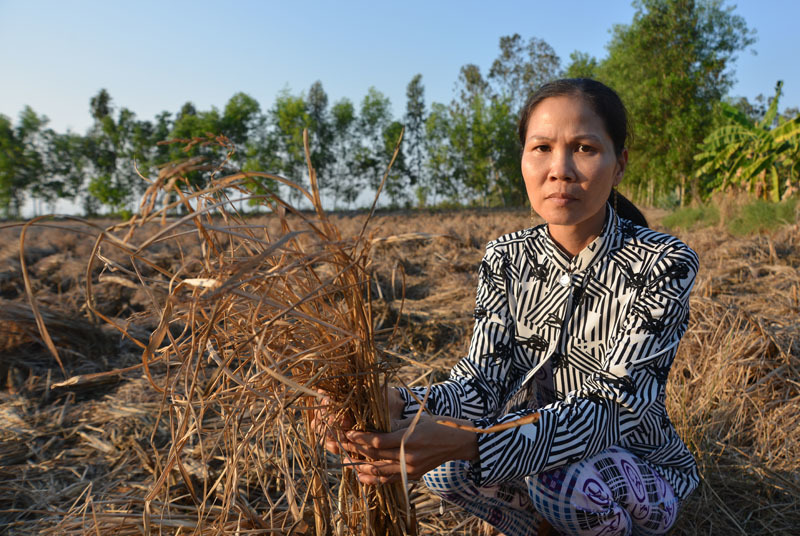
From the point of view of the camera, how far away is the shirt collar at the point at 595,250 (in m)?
1.37

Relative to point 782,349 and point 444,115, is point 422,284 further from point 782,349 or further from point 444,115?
point 444,115

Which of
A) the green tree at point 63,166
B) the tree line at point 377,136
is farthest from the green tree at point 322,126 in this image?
the green tree at point 63,166

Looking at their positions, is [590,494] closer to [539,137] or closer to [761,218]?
[539,137]

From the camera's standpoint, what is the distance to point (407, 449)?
98cm

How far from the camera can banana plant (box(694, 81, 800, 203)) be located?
1061 centimetres

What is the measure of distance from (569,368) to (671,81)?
22797mm

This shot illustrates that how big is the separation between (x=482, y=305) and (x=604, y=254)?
381 millimetres

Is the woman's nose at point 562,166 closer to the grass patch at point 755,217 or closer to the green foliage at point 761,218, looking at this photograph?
the grass patch at point 755,217

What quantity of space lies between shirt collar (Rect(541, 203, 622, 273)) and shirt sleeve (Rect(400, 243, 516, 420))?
179 mm

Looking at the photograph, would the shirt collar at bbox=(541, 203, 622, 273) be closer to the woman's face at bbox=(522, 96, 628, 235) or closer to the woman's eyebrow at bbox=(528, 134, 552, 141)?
the woman's face at bbox=(522, 96, 628, 235)

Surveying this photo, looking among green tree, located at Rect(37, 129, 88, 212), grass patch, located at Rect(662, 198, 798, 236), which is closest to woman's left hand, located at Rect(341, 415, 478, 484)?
grass patch, located at Rect(662, 198, 798, 236)

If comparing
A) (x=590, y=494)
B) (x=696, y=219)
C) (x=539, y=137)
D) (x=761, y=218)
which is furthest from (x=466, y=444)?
(x=696, y=219)

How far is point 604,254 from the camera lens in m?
1.38

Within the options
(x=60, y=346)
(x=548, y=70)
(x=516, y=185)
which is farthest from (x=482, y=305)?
→ (x=548, y=70)
